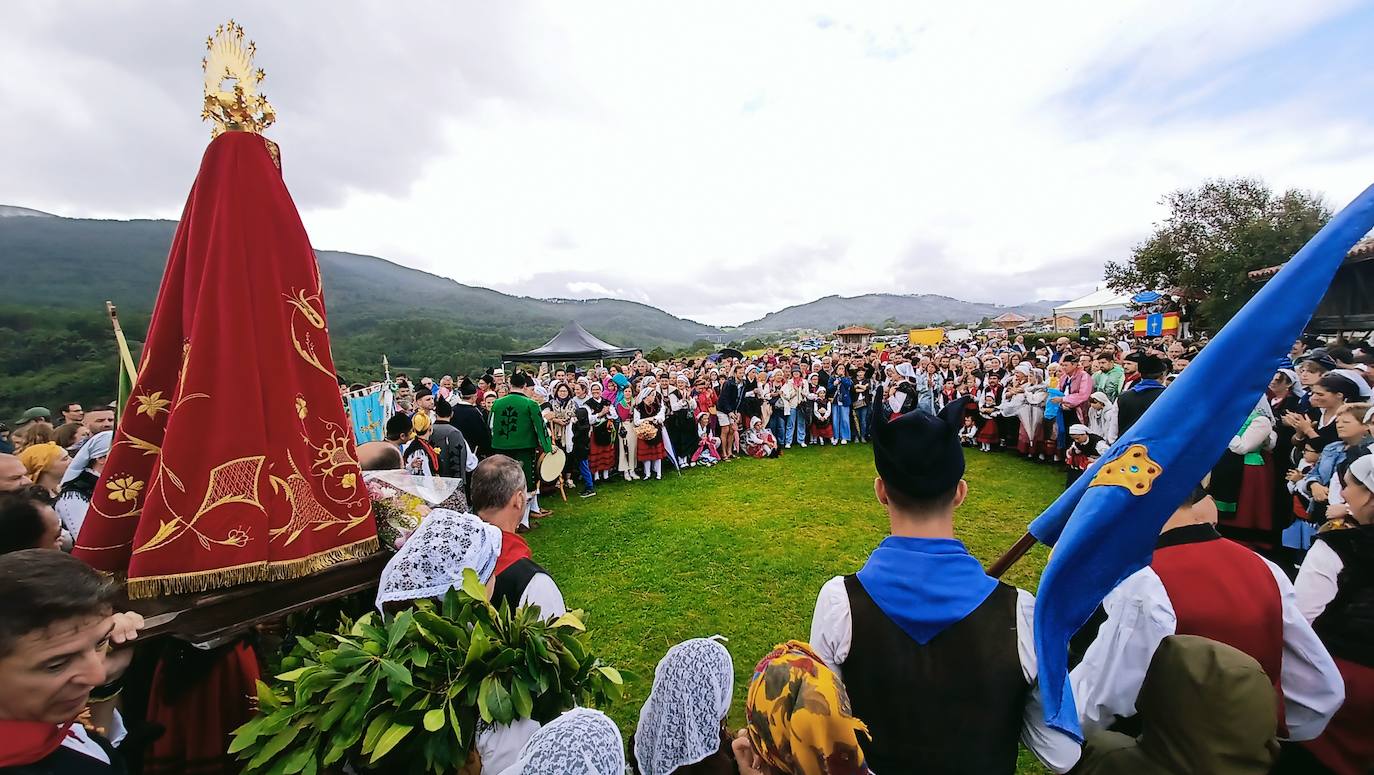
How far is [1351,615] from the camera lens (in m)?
1.89

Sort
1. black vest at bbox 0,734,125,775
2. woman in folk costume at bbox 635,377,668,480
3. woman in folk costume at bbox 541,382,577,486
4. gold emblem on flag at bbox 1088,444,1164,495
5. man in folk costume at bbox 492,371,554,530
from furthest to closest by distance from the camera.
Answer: woman in folk costume at bbox 635,377,668,480
woman in folk costume at bbox 541,382,577,486
man in folk costume at bbox 492,371,554,530
gold emblem on flag at bbox 1088,444,1164,495
black vest at bbox 0,734,125,775

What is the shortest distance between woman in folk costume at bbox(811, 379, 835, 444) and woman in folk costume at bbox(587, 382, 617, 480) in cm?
485

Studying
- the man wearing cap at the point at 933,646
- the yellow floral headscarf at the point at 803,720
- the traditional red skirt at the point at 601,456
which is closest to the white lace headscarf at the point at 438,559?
the yellow floral headscarf at the point at 803,720

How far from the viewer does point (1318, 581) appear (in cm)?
202

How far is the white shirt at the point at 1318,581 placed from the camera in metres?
1.98

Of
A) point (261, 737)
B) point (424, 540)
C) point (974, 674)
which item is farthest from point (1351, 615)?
point (261, 737)

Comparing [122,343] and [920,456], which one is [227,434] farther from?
[920,456]

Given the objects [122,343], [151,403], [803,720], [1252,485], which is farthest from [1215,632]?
[1252,485]

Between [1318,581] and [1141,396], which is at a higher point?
[1141,396]

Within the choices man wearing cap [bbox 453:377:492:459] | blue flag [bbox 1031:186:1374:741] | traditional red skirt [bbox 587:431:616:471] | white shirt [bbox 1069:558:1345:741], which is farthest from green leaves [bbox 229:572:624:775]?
traditional red skirt [bbox 587:431:616:471]

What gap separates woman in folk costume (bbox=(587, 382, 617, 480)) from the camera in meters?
9.13

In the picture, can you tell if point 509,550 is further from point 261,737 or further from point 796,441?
Result: point 796,441

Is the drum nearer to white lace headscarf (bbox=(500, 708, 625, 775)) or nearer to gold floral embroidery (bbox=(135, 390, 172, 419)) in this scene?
gold floral embroidery (bbox=(135, 390, 172, 419))

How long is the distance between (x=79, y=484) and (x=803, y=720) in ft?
16.2
